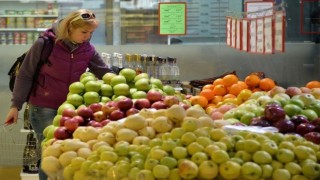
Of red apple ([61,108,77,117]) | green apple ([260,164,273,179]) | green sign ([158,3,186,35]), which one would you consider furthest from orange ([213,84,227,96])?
green apple ([260,164,273,179])

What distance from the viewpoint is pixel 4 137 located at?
722 cm

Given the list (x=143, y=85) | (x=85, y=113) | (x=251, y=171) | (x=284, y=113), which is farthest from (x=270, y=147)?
(x=143, y=85)

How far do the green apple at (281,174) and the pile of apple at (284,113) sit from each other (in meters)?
0.52

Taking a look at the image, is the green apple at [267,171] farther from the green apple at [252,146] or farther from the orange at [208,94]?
the orange at [208,94]

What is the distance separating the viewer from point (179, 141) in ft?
10.0

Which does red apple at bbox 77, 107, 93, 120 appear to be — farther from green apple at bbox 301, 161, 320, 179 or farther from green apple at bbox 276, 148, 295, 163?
green apple at bbox 301, 161, 320, 179

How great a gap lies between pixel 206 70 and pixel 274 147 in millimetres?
5656

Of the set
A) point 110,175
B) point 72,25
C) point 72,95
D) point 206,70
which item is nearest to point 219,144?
point 110,175

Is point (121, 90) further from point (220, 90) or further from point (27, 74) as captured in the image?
point (220, 90)

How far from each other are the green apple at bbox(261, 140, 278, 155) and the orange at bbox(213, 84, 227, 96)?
2.82m

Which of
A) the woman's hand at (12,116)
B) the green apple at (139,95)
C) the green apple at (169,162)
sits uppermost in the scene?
the green apple at (139,95)

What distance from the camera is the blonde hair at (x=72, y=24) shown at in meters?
5.13

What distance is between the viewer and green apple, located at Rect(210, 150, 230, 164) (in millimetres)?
2842

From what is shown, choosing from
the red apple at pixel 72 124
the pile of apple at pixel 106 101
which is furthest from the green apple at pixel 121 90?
the red apple at pixel 72 124
